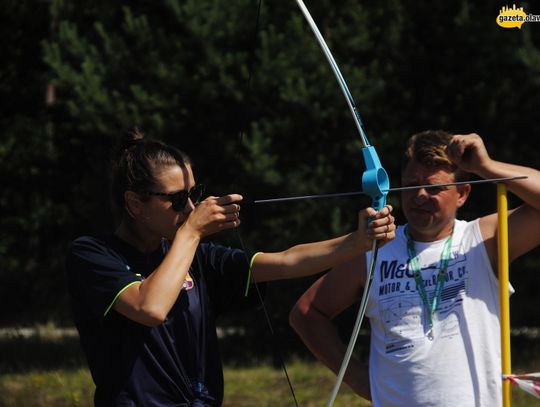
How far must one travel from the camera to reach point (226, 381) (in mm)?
8648

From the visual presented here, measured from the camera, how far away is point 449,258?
10.8 ft

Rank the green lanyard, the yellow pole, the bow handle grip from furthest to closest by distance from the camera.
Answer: the green lanyard
the yellow pole
the bow handle grip

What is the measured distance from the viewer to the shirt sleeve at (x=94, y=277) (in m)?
2.77

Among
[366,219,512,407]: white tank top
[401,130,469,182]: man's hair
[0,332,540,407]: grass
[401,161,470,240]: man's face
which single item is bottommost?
[0,332,540,407]: grass

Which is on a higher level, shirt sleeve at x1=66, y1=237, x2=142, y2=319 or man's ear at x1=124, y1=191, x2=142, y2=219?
man's ear at x1=124, y1=191, x2=142, y2=219

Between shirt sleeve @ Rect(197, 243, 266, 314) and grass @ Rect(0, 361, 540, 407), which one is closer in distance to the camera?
shirt sleeve @ Rect(197, 243, 266, 314)

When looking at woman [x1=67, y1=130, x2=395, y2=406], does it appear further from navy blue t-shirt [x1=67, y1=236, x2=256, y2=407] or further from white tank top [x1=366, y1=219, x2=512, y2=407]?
white tank top [x1=366, y1=219, x2=512, y2=407]

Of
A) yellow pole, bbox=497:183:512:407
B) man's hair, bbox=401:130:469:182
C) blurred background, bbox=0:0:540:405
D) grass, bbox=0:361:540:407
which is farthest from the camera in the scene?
blurred background, bbox=0:0:540:405

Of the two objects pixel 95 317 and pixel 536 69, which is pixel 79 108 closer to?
pixel 536 69

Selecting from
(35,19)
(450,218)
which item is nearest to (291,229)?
(35,19)

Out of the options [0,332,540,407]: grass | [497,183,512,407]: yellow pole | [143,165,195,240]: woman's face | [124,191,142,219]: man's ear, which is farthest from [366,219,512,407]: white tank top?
[0,332,540,407]: grass

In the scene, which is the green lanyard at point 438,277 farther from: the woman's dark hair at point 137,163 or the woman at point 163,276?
the woman's dark hair at point 137,163

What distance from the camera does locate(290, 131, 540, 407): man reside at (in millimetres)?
3102

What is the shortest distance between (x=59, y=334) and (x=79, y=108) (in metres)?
2.70
